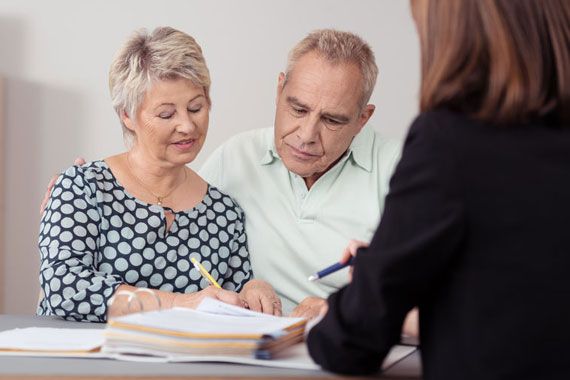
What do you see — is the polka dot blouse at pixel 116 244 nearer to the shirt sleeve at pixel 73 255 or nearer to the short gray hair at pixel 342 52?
the shirt sleeve at pixel 73 255

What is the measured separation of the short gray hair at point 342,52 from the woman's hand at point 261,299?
2.05ft

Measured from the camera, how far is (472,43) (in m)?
1.17

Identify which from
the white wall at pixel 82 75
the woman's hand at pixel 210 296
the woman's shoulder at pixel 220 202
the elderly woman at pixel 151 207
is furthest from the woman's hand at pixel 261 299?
the white wall at pixel 82 75

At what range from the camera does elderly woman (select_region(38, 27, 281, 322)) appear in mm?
1992

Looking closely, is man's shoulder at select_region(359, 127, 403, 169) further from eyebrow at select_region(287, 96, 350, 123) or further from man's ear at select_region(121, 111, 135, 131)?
man's ear at select_region(121, 111, 135, 131)

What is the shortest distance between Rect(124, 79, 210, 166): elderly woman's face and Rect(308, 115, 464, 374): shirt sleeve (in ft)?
3.32

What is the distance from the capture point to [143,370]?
1.31 metres

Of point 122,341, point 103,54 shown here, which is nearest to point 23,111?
point 103,54

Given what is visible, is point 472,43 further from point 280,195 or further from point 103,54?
point 103,54

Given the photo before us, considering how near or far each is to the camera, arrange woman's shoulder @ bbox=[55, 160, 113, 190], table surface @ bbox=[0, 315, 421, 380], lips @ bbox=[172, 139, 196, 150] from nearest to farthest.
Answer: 1. table surface @ bbox=[0, 315, 421, 380]
2. woman's shoulder @ bbox=[55, 160, 113, 190]
3. lips @ bbox=[172, 139, 196, 150]

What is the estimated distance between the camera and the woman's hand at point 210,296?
1800 millimetres

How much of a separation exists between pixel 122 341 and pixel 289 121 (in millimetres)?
1087

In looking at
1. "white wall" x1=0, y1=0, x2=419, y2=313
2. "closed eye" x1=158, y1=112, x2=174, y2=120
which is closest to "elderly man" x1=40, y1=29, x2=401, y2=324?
"closed eye" x1=158, y1=112, x2=174, y2=120

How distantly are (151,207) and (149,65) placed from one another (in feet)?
1.18
